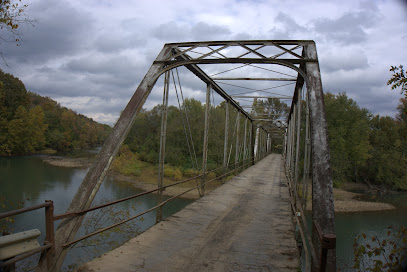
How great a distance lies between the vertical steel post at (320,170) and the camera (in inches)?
132

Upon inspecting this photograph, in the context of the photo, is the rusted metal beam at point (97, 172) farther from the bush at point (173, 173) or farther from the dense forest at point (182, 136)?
the bush at point (173, 173)

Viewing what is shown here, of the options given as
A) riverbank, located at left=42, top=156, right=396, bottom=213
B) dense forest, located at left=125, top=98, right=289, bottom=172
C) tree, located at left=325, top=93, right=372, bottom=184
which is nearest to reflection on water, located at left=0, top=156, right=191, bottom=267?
riverbank, located at left=42, top=156, right=396, bottom=213

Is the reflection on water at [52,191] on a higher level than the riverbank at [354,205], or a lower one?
higher

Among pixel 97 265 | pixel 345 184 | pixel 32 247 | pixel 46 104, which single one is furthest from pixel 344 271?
pixel 46 104

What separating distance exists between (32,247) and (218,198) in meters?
6.36

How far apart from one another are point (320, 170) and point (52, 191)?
21420 mm

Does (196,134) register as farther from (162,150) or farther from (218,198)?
(162,150)

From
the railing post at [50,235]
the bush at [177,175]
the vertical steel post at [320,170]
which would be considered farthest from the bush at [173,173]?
the railing post at [50,235]

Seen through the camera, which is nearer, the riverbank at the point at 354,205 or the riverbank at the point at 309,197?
the riverbank at the point at 354,205

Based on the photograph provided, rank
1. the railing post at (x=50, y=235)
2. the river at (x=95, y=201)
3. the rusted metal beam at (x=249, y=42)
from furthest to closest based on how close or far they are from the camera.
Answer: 1. the river at (x=95, y=201)
2. the rusted metal beam at (x=249, y=42)
3. the railing post at (x=50, y=235)

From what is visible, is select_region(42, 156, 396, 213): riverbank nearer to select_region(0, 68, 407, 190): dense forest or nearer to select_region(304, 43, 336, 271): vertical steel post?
select_region(0, 68, 407, 190): dense forest

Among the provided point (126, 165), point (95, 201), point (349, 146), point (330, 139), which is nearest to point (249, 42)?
point (95, 201)

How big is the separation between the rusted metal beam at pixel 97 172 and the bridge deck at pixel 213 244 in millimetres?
432

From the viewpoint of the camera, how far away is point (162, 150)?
651cm
